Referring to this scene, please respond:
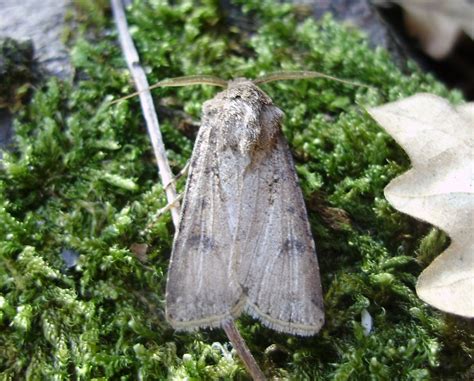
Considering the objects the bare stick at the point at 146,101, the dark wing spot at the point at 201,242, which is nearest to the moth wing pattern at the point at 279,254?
the dark wing spot at the point at 201,242

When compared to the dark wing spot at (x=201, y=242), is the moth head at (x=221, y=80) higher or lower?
higher

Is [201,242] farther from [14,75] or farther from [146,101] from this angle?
[14,75]

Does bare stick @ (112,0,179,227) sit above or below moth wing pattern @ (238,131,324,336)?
above

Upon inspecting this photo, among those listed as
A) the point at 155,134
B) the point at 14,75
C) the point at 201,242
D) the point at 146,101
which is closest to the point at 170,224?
the point at 201,242

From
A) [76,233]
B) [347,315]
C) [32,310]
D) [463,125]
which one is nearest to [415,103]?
[463,125]

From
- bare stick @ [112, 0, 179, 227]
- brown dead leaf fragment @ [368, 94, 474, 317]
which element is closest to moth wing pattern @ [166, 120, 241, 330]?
bare stick @ [112, 0, 179, 227]

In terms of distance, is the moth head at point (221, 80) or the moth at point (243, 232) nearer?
the moth at point (243, 232)

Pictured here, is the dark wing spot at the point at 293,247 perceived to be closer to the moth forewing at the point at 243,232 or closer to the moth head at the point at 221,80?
the moth forewing at the point at 243,232

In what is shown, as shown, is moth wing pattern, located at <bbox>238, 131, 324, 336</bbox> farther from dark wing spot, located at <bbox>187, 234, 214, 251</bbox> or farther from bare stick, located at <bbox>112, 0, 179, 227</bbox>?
bare stick, located at <bbox>112, 0, 179, 227</bbox>
